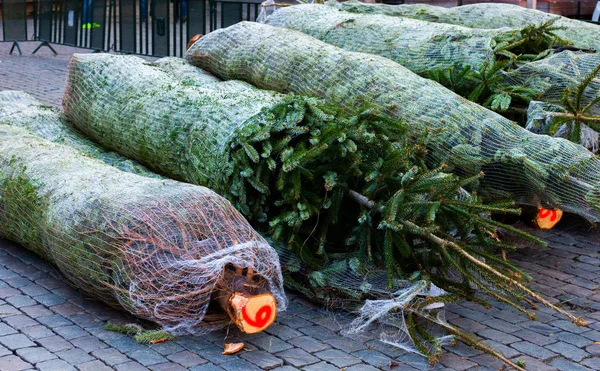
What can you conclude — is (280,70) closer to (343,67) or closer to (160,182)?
(343,67)

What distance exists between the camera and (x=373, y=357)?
4.47m

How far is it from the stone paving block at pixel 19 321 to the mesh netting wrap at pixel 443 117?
2839mm

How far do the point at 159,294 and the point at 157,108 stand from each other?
6.87ft

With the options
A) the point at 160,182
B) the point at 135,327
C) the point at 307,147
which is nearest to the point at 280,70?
the point at 307,147

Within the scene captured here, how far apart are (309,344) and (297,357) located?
0.20m

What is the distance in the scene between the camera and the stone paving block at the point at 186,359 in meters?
4.31

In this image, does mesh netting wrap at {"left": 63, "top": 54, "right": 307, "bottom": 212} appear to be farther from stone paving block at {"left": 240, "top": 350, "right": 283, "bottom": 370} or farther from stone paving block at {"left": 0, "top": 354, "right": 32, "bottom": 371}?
stone paving block at {"left": 0, "top": 354, "right": 32, "bottom": 371}

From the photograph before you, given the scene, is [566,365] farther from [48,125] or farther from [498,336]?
[48,125]

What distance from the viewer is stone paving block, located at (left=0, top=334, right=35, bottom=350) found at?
4453 millimetres

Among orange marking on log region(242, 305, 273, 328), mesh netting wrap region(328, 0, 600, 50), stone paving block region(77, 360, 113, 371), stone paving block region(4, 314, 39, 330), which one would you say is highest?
mesh netting wrap region(328, 0, 600, 50)

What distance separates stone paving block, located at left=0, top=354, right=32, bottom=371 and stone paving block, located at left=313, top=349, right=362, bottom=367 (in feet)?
5.22

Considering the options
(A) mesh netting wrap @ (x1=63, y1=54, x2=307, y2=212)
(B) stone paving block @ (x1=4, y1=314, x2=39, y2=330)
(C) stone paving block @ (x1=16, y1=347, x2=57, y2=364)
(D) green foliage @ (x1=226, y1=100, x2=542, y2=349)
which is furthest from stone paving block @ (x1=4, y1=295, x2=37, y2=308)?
(D) green foliage @ (x1=226, y1=100, x2=542, y2=349)

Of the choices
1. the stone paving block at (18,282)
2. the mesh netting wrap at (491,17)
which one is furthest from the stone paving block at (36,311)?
the mesh netting wrap at (491,17)

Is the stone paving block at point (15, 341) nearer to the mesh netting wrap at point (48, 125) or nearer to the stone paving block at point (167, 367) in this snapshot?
the stone paving block at point (167, 367)
